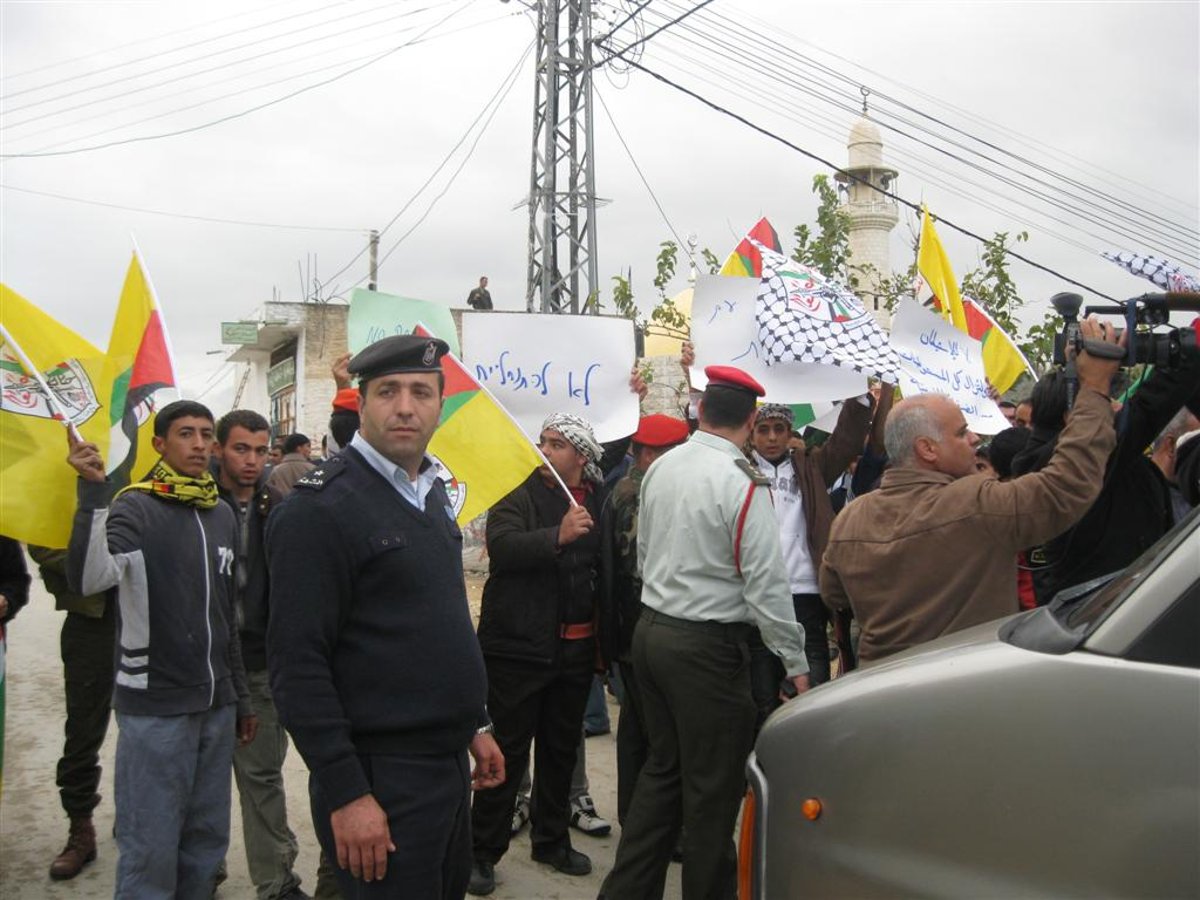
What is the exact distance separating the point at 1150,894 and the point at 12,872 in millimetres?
4785

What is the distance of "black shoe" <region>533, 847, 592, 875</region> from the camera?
15.9 feet


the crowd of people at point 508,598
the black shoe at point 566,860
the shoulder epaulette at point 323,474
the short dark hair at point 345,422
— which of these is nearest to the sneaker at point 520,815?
the crowd of people at point 508,598

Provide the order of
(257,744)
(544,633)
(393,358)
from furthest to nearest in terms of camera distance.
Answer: (544,633), (257,744), (393,358)

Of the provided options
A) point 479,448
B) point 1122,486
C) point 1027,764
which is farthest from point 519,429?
point 1027,764

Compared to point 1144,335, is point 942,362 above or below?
above

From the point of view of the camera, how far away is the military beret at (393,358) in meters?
2.78

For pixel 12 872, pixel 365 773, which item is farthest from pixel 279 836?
pixel 365 773

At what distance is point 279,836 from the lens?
4.40 metres

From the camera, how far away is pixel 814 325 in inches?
197

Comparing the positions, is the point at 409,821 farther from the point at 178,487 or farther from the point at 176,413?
the point at 176,413

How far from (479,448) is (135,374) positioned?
134 cm

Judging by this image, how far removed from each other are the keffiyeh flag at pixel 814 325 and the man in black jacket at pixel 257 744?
2362mm

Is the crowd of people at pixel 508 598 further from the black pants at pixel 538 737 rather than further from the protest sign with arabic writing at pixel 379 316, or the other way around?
the protest sign with arabic writing at pixel 379 316

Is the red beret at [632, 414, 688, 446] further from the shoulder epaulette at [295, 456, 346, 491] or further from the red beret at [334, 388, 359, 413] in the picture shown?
the shoulder epaulette at [295, 456, 346, 491]
